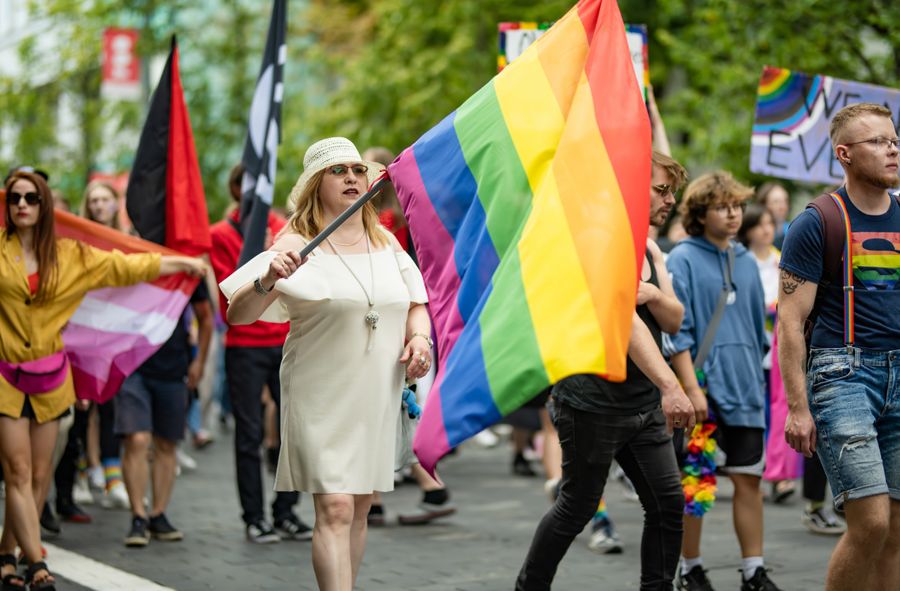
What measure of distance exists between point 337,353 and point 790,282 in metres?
1.88

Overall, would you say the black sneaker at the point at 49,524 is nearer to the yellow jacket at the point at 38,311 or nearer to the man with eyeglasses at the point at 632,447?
the yellow jacket at the point at 38,311

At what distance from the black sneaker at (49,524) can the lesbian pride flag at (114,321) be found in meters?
1.18

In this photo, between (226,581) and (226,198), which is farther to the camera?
(226,198)

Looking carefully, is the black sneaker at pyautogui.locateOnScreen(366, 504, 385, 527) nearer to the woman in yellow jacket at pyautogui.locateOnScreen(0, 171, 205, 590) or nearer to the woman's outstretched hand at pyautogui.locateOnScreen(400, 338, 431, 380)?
the woman in yellow jacket at pyautogui.locateOnScreen(0, 171, 205, 590)

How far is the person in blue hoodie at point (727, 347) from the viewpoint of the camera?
689 cm

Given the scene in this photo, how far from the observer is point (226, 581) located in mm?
7250

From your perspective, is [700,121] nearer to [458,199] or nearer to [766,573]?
[766,573]

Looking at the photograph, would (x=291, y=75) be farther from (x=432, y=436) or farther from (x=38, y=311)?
(x=432, y=436)

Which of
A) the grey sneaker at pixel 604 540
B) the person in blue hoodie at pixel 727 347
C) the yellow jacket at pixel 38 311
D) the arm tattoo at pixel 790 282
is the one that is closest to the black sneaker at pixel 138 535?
the yellow jacket at pixel 38 311

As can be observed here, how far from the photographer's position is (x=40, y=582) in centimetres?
→ 675

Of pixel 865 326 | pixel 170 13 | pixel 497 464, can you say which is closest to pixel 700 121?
pixel 497 464

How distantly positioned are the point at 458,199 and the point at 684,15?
15.3 metres

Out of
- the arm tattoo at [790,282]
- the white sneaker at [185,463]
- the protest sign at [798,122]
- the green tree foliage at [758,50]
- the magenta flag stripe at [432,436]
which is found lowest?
the white sneaker at [185,463]

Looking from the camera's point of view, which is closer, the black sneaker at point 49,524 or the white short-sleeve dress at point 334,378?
the white short-sleeve dress at point 334,378
